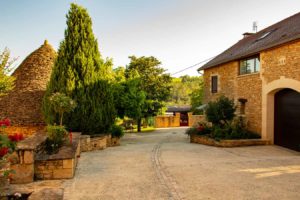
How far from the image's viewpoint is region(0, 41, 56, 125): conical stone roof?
47.5ft

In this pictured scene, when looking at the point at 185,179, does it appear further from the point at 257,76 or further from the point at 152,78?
the point at 152,78

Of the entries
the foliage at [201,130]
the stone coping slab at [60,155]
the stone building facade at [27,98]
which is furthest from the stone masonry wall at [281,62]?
the stone building facade at [27,98]

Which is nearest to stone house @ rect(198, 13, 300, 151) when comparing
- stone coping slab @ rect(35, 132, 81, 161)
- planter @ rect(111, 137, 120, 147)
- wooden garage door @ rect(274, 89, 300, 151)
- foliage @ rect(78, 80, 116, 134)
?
wooden garage door @ rect(274, 89, 300, 151)

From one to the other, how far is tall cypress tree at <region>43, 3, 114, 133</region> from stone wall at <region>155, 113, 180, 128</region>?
2391 cm

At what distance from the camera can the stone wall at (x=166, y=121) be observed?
119ft

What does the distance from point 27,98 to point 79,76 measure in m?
4.81

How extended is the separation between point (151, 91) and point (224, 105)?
1776 cm

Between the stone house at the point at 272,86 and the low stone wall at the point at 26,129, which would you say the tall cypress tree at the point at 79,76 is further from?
the stone house at the point at 272,86

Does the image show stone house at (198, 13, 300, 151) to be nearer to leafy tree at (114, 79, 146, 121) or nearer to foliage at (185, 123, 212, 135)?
foliage at (185, 123, 212, 135)

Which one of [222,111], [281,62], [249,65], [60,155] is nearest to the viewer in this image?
[60,155]

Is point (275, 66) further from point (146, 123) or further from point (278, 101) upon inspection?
point (146, 123)

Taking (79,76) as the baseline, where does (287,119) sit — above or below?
below

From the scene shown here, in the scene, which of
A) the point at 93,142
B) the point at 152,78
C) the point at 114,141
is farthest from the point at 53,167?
the point at 152,78

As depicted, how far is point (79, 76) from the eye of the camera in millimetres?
12352
